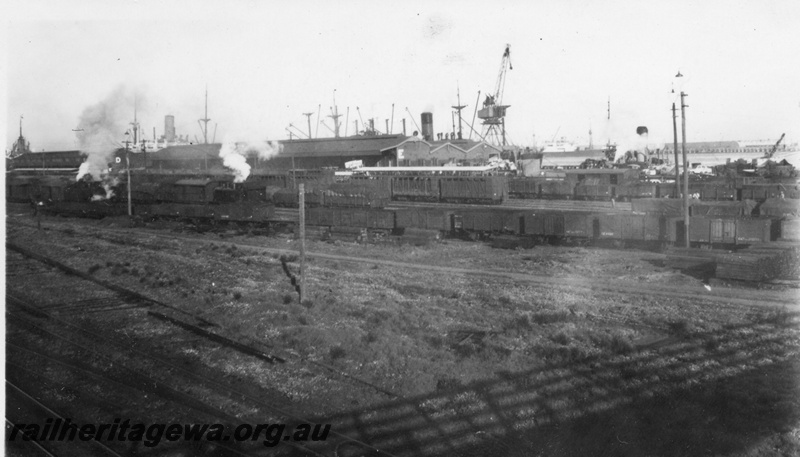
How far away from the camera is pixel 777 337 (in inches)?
518

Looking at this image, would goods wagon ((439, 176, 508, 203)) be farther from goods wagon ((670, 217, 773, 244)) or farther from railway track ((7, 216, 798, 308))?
railway track ((7, 216, 798, 308))

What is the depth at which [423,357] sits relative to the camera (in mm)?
12969

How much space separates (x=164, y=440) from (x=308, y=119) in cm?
10231

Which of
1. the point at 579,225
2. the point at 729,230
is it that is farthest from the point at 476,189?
the point at 729,230

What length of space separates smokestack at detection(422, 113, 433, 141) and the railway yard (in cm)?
6879

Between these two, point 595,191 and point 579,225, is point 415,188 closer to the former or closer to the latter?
point 595,191

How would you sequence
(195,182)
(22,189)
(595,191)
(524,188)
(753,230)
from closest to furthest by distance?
(753,230) → (195,182) → (595,191) → (524,188) → (22,189)

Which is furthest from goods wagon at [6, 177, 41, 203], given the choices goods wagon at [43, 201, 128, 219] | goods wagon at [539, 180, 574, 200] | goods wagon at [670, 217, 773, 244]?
goods wagon at [670, 217, 773, 244]

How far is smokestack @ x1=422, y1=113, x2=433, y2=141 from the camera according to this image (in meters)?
90.1

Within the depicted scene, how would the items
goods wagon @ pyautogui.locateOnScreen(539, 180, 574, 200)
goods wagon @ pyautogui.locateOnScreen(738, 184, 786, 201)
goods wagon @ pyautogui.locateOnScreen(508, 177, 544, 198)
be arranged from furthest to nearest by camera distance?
goods wagon @ pyautogui.locateOnScreen(508, 177, 544, 198), goods wagon @ pyautogui.locateOnScreen(539, 180, 574, 200), goods wagon @ pyautogui.locateOnScreen(738, 184, 786, 201)

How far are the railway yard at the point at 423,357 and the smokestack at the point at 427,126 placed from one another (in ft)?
226

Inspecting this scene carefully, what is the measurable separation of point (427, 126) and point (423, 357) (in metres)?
80.1

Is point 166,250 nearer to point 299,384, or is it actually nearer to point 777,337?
point 299,384

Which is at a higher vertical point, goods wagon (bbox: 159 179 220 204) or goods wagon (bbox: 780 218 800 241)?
goods wagon (bbox: 159 179 220 204)
